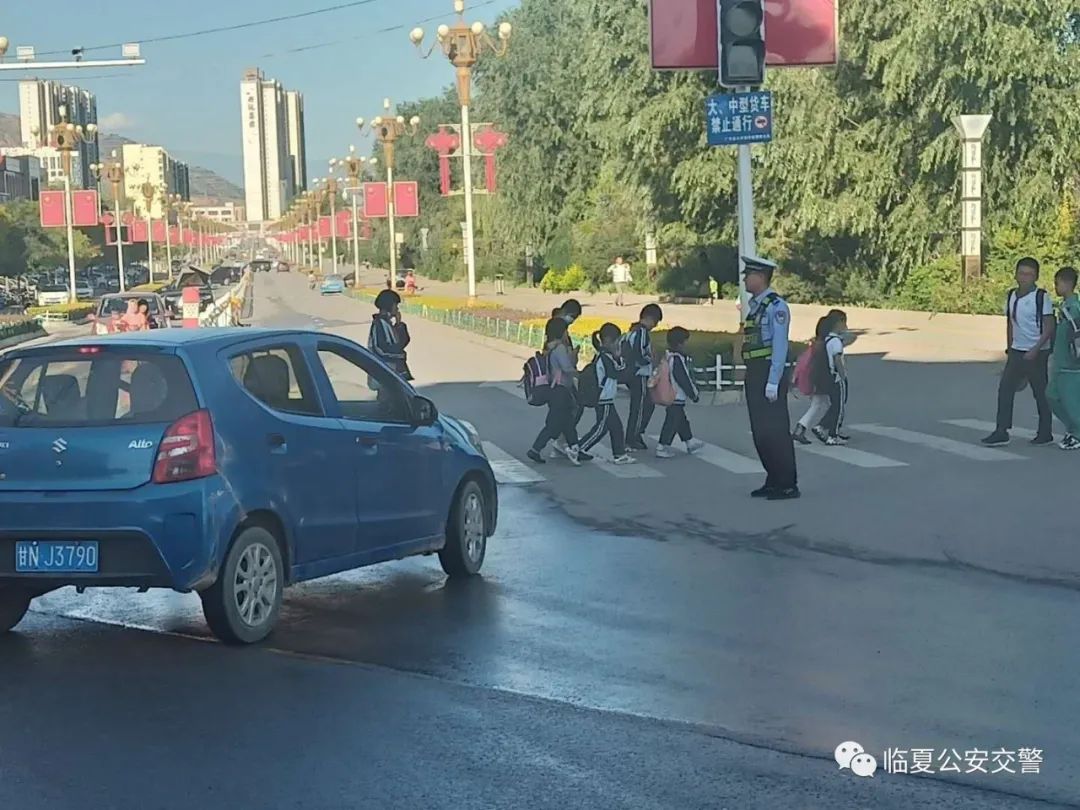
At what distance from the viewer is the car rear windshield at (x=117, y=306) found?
40094 millimetres

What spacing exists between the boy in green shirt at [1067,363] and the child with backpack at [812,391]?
2298 mm

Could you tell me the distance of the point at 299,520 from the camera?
Answer: 25.7 ft

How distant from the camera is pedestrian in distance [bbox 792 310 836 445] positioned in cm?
1581

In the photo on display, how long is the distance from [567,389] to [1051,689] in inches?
357

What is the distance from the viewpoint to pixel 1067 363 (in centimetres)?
1487

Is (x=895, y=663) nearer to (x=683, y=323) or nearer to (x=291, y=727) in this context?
(x=291, y=727)

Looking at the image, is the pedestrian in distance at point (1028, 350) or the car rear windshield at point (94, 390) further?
the pedestrian in distance at point (1028, 350)

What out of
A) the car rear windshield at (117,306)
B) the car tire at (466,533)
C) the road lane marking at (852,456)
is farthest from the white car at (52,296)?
the car tire at (466,533)

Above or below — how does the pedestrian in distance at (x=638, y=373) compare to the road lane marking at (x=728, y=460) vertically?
above

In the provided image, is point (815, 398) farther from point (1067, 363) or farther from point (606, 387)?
point (1067, 363)

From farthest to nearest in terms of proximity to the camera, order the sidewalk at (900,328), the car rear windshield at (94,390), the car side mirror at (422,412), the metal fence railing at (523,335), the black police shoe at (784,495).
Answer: the sidewalk at (900,328)
the metal fence railing at (523,335)
the black police shoe at (784,495)
the car side mirror at (422,412)
the car rear windshield at (94,390)

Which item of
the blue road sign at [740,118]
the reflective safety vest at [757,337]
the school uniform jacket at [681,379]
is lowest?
the school uniform jacket at [681,379]

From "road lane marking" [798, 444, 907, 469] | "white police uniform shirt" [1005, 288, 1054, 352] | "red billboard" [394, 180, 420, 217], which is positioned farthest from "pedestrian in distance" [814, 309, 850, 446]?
"red billboard" [394, 180, 420, 217]

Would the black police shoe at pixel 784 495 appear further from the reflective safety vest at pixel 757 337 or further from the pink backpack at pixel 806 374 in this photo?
the pink backpack at pixel 806 374
